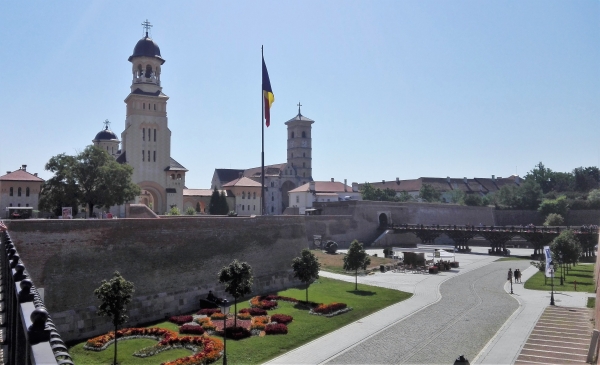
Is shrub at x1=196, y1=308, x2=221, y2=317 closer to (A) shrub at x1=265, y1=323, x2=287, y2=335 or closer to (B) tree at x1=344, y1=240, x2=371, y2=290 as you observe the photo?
(A) shrub at x1=265, y1=323, x2=287, y2=335

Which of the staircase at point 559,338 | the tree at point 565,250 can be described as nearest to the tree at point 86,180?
the staircase at point 559,338

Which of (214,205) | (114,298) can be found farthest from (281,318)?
(214,205)

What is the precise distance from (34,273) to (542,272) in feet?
103

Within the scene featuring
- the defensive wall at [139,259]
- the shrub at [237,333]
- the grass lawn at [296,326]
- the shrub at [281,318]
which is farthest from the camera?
the shrub at [281,318]

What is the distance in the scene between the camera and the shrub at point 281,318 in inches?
823

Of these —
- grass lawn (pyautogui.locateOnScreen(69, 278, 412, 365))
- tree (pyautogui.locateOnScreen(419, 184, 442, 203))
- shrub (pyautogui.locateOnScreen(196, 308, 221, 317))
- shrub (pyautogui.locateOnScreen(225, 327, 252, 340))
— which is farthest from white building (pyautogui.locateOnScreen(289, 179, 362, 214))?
shrub (pyautogui.locateOnScreen(225, 327, 252, 340))

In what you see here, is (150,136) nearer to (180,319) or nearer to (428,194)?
(180,319)

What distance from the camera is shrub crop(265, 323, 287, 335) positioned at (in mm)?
19422

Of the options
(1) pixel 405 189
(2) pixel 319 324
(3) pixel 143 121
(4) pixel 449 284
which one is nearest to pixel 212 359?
(2) pixel 319 324

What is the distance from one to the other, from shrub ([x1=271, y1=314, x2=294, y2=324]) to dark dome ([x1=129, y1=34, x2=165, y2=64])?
31.5 m

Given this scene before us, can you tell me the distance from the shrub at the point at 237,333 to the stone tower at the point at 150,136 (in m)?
26.7

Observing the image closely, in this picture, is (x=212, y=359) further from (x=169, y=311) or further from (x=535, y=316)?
(x=535, y=316)

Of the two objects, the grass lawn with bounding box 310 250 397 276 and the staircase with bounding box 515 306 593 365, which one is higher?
the grass lawn with bounding box 310 250 397 276

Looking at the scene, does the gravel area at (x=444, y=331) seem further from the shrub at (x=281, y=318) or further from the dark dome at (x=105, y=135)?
the dark dome at (x=105, y=135)
